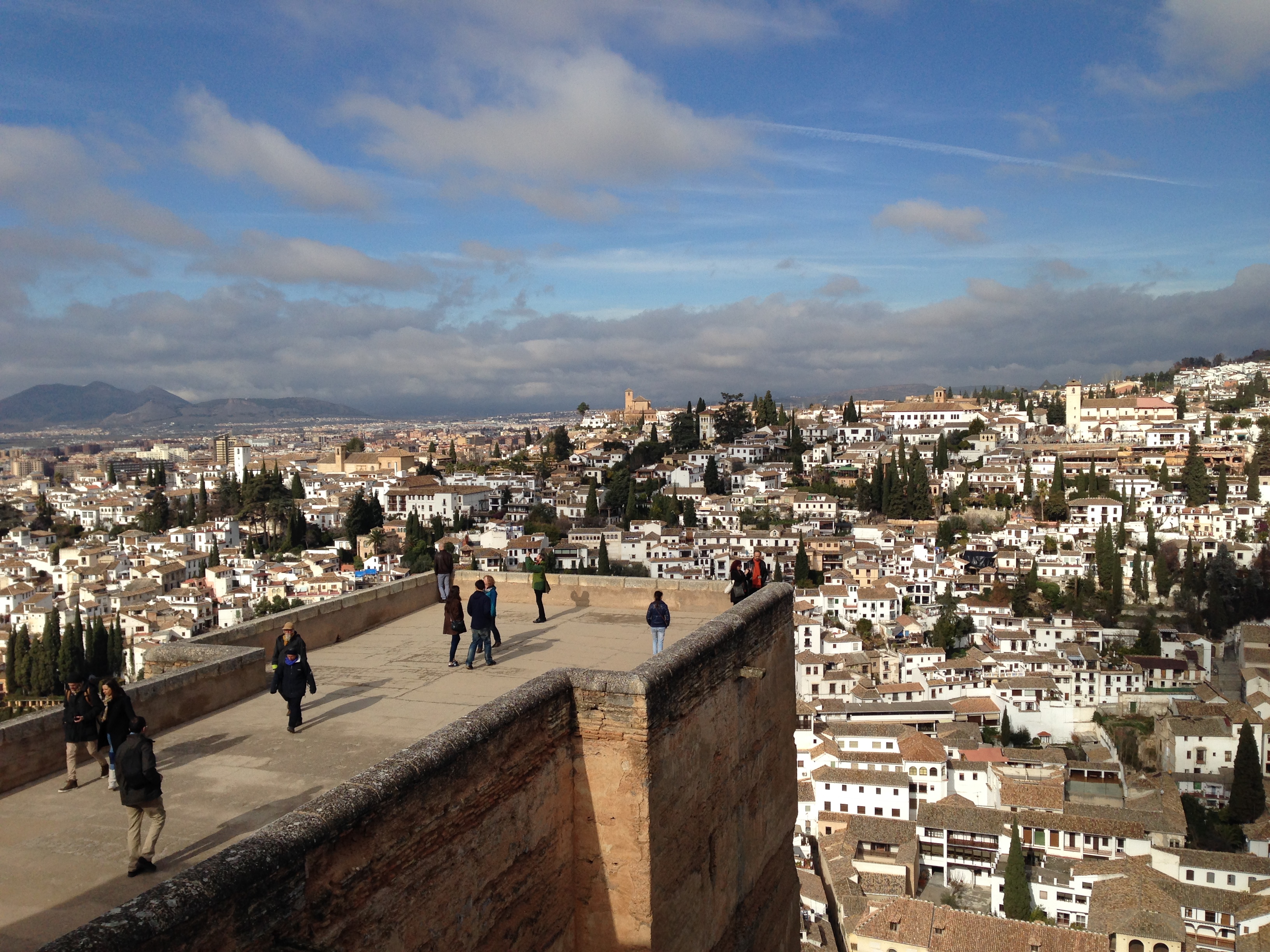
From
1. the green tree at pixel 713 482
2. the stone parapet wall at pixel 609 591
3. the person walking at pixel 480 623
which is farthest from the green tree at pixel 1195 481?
the person walking at pixel 480 623

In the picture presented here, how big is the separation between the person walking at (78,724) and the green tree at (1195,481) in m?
76.7

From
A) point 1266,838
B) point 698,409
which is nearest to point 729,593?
point 1266,838

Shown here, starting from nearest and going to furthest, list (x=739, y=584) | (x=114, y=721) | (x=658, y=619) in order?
1. (x=114, y=721)
2. (x=658, y=619)
3. (x=739, y=584)

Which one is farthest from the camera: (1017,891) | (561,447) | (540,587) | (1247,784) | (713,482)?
(561,447)

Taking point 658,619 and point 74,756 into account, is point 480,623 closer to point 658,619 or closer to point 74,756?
point 658,619

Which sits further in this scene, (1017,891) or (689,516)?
(689,516)

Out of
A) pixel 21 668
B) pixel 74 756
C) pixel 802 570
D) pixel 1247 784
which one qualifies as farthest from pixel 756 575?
pixel 802 570

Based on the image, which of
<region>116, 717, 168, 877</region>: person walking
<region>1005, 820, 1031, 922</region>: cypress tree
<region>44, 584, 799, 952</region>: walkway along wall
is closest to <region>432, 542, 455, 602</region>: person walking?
<region>44, 584, 799, 952</region>: walkway along wall

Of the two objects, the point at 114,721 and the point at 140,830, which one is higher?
the point at 114,721

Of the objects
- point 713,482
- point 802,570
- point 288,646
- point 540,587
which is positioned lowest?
point 802,570

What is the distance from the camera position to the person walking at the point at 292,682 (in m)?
5.10

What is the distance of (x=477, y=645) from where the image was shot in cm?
675

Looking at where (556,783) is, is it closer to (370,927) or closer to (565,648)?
(370,927)

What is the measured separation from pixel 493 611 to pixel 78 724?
2.75m
